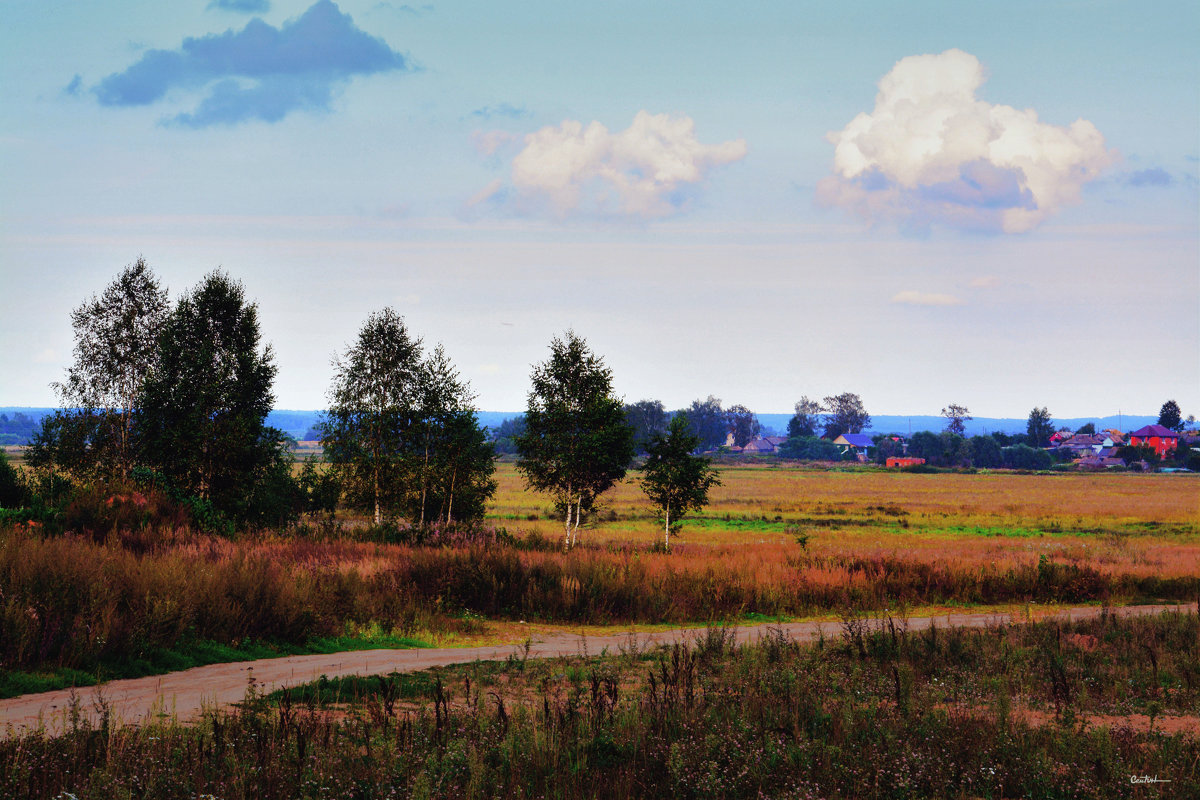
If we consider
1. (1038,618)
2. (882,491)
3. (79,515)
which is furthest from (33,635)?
(882,491)

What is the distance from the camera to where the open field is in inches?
291

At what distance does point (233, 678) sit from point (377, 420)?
30.9m

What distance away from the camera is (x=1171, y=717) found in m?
11.4

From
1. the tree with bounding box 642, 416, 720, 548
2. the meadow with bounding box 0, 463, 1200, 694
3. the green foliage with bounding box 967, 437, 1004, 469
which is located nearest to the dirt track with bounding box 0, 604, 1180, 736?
the meadow with bounding box 0, 463, 1200, 694

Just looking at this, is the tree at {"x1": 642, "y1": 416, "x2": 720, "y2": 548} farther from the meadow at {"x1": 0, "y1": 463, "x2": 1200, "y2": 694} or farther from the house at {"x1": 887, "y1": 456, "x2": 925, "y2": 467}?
the house at {"x1": 887, "y1": 456, "x2": 925, "y2": 467}

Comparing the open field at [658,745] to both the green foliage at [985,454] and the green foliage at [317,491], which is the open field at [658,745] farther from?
the green foliage at [985,454]

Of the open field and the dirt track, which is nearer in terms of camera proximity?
the open field

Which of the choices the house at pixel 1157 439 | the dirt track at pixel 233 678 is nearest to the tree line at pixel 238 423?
the dirt track at pixel 233 678

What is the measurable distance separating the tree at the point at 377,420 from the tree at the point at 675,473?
439 inches

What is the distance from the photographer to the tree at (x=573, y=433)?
126 ft

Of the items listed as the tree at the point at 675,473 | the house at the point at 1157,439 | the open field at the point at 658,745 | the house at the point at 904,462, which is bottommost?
the house at the point at 904,462

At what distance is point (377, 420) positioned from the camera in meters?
43.3

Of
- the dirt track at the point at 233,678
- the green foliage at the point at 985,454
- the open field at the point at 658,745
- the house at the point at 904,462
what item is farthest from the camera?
the green foliage at the point at 985,454

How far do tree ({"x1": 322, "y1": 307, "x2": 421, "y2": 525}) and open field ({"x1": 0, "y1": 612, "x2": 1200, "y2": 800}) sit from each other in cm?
2989
